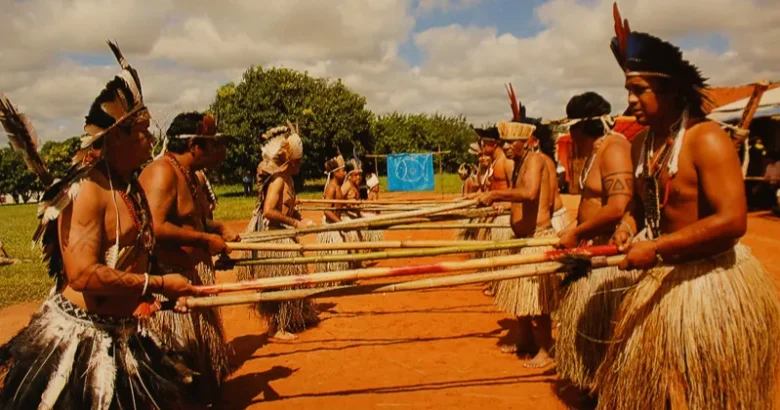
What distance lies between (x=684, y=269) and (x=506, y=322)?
3435mm

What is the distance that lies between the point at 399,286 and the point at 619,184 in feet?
4.85

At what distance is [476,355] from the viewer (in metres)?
5.07

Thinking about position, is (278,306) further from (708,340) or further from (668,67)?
(668,67)

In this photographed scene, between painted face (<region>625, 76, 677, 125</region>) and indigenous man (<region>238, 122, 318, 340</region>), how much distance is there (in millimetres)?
3650

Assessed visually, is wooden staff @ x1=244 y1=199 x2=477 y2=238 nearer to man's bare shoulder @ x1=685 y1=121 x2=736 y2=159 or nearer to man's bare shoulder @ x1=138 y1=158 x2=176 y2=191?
man's bare shoulder @ x1=138 y1=158 x2=176 y2=191

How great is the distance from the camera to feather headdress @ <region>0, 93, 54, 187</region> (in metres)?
2.41

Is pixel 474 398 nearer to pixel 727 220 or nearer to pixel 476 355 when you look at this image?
pixel 476 355

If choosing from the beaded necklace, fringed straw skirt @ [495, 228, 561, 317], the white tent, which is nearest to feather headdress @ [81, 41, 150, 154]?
the beaded necklace

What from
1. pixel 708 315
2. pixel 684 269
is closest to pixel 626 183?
pixel 684 269

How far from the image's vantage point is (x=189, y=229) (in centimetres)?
372

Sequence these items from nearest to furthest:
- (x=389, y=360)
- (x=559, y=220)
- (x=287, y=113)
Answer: (x=389, y=360) → (x=559, y=220) → (x=287, y=113)

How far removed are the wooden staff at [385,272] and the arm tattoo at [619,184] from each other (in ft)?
2.00

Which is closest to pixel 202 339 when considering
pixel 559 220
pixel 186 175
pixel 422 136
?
pixel 186 175

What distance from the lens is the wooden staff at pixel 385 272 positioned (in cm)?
272
